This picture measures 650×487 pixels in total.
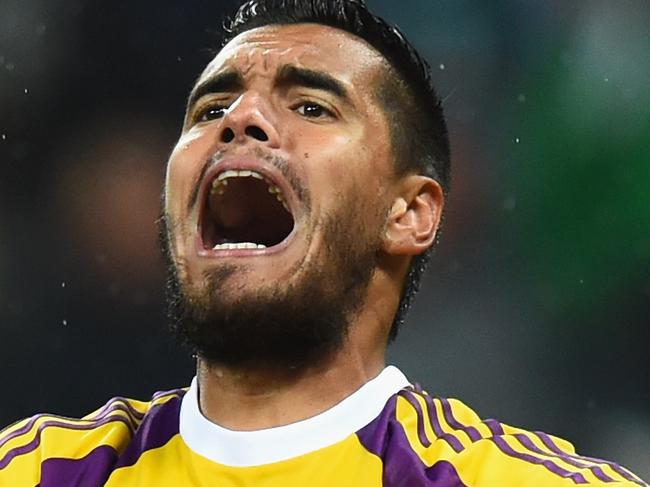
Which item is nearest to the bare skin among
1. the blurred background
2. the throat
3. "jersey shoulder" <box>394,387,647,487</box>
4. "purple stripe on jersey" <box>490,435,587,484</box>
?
the throat

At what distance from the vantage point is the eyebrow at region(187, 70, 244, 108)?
1.90m

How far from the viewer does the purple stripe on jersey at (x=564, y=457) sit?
1614mm

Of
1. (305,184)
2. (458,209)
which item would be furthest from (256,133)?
(458,209)

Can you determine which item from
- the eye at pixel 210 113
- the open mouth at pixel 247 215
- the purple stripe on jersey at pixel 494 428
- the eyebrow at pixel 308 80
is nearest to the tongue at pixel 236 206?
the open mouth at pixel 247 215

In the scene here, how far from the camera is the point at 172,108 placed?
12.3 ft

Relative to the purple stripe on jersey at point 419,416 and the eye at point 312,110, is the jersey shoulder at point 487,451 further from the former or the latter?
the eye at point 312,110

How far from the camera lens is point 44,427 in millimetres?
1825

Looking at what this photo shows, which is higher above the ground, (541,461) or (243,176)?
(243,176)

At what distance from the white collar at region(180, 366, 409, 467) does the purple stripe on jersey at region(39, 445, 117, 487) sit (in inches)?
5.1

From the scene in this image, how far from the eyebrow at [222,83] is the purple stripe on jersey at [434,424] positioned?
585mm

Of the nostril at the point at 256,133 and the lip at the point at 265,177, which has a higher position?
the nostril at the point at 256,133

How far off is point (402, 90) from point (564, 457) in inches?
27.6

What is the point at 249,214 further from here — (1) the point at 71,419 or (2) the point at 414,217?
(1) the point at 71,419

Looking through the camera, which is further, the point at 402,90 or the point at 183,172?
the point at 402,90
